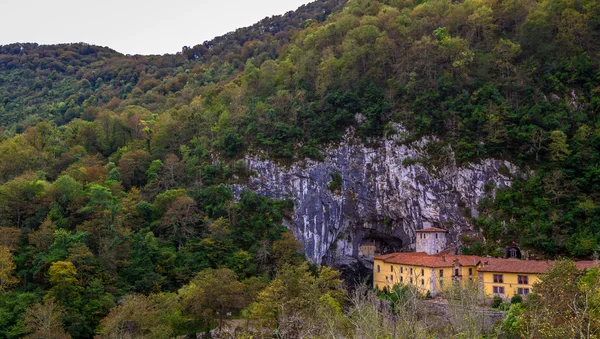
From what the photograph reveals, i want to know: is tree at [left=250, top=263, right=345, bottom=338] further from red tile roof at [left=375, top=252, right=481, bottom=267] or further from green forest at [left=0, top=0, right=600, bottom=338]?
red tile roof at [left=375, top=252, right=481, bottom=267]

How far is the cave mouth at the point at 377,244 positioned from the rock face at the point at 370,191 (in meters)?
0.11

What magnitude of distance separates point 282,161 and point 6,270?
25.7 metres

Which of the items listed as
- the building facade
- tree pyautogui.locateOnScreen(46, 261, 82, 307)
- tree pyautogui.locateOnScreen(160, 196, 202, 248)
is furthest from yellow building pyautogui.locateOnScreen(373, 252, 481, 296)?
tree pyautogui.locateOnScreen(46, 261, 82, 307)

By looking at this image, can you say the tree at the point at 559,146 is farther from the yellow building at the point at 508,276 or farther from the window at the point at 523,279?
the window at the point at 523,279

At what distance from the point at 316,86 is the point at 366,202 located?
14.9 m

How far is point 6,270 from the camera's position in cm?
3350

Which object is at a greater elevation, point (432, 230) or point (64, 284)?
point (432, 230)

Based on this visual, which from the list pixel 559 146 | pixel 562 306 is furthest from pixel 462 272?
pixel 562 306

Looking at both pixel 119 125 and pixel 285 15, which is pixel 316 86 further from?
pixel 285 15

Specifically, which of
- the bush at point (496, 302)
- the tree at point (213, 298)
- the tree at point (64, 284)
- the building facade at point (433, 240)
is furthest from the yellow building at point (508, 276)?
the tree at point (64, 284)

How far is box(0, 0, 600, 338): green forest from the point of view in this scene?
33000 mm

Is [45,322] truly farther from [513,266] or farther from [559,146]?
[559,146]

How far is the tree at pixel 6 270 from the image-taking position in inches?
1310

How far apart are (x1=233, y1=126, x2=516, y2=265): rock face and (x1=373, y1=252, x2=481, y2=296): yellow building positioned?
175 inches
